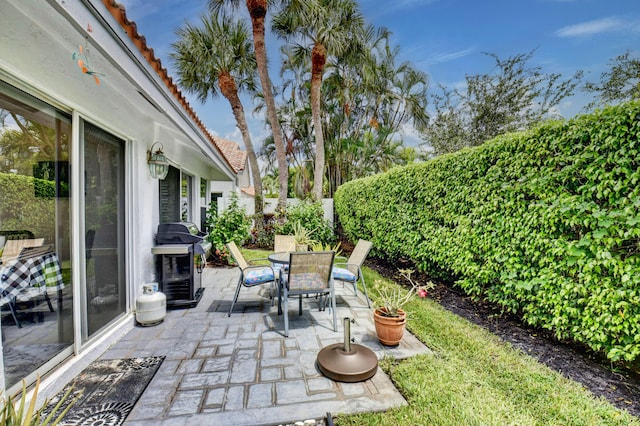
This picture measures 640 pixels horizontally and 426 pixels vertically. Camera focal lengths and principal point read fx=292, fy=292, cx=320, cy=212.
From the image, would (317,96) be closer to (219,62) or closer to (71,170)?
(219,62)

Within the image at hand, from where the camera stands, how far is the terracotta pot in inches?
126

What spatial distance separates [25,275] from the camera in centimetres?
236

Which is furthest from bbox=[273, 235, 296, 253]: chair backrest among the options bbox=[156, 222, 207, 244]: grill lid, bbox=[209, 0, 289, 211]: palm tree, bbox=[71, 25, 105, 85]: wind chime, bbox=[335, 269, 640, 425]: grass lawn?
bbox=[209, 0, 289, 211]: palm tree

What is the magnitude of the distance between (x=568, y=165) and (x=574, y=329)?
65.9 inches

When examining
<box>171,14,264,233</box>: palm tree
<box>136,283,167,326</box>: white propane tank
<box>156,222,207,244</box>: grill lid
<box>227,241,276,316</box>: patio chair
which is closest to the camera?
<box>136,283,167,326</box>: white propane tank

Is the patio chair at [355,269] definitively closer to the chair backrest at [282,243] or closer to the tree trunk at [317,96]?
the chair backrest at [282,243]

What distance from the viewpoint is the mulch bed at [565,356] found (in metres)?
2.51

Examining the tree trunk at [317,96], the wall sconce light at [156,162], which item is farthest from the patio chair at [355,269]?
the tree trunk at [317,96]

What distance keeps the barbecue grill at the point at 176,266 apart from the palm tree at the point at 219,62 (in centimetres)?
681

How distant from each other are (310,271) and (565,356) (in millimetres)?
2900

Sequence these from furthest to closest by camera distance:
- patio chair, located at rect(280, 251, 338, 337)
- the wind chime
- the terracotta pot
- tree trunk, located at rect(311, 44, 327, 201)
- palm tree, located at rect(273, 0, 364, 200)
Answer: tree trunk, located at rect(311, 44, 327, 201), palm tree, located at rect(273, 0, 364, 200), patio chair, located at rect(280, 251, 338, 337), the terracotta pot, the wind chime

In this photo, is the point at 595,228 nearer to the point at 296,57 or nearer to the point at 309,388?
the point at 309,388

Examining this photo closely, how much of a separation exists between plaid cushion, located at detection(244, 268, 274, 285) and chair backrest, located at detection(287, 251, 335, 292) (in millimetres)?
689

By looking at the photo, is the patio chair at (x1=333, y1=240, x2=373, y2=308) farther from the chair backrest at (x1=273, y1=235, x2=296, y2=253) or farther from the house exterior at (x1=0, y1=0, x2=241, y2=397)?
the house exterior at (x1=0, y1=0, x2=241, y2=397)
